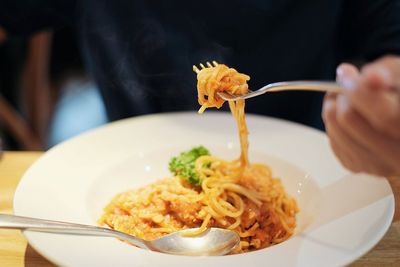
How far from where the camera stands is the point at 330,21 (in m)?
2.15


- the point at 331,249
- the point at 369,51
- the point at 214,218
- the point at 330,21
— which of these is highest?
the point at 330,21

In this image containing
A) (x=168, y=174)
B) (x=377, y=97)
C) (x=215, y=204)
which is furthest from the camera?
(x=168, y=174)

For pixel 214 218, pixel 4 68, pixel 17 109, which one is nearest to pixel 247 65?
pixel 214 218

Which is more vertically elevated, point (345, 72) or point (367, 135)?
point (345, 72)

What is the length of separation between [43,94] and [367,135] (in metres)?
3.10

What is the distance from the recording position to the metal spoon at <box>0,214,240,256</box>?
1.22 m

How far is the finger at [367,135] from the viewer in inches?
38.3

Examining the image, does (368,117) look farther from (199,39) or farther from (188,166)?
(199,39)

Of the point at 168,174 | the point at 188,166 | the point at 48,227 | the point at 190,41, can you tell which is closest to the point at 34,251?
the point at 48,227

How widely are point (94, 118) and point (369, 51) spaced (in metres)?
2.91

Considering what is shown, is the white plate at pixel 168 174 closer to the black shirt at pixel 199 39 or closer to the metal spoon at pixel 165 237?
the metal spoon at pixel 165 237

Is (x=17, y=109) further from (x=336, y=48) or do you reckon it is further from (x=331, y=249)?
(x=331, y=249)

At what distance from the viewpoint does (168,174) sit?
187 centimetres

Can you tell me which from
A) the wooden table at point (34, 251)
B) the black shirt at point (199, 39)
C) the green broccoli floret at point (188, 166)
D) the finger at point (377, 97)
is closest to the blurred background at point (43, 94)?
the black shirt at point (199, 39)
